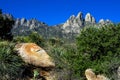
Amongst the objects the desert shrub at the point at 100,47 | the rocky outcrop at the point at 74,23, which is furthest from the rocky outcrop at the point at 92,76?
the rocky outcrop at the point at 74,23

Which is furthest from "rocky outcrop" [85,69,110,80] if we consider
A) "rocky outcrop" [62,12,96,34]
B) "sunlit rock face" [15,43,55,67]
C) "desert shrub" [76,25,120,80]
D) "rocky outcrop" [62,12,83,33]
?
"rocky outcrop" [62,12,83,33]

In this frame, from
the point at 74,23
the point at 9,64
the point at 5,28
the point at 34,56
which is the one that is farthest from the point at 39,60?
the point at 74,23

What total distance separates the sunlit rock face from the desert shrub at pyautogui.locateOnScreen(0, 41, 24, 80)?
2.31 feet

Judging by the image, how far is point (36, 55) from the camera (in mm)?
20812

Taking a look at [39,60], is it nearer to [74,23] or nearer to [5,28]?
[5,28]

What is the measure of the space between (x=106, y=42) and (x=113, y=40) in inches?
18.6

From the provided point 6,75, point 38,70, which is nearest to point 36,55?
point 38,70

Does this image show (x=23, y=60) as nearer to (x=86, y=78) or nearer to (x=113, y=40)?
(x=86, y=78)

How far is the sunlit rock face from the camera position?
20.5 m

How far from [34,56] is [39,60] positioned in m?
0.42

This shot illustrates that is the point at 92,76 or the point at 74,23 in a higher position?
the point at 74,23

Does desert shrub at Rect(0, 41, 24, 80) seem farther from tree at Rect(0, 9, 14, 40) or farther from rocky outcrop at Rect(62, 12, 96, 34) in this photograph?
rocky outcrop at Rect(62, 12, 96, 34)

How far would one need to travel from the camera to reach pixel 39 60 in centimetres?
2058

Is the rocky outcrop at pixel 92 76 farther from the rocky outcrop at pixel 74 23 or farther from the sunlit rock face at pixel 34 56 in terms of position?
the rocky outcrop at pixel 74 23
